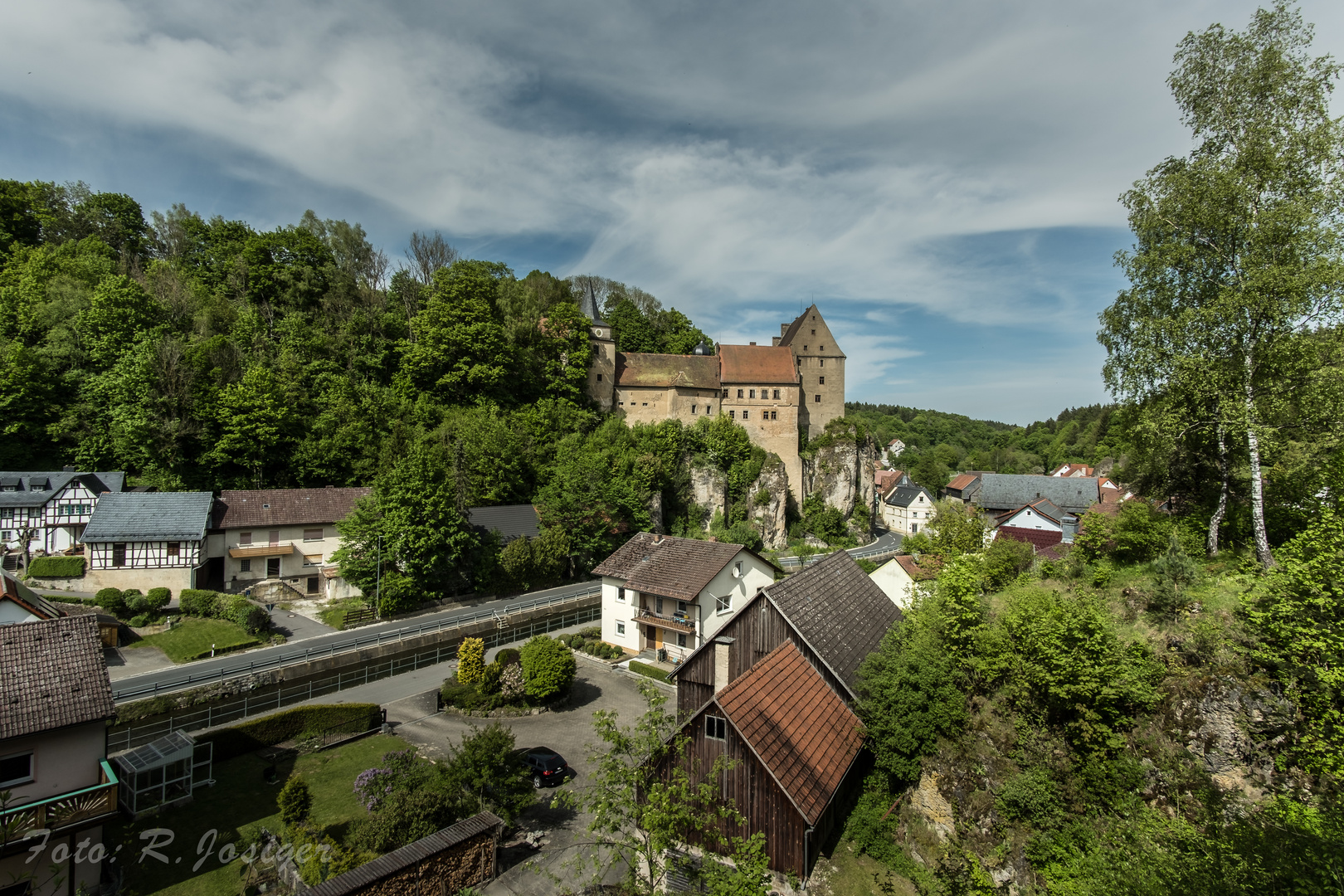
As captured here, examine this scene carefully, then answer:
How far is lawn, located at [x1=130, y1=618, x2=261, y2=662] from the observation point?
23656mm

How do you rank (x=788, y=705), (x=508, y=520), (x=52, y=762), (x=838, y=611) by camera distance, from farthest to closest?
(x=508, y=520) < (x=838, y=611) < (x=788, y=705) < (x=52, y=762)

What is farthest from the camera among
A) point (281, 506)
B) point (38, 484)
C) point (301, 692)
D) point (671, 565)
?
point (281, 506)

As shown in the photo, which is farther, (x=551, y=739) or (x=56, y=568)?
(x=56, y=568)

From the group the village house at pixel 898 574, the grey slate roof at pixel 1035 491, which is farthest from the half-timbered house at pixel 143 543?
the grey slate roof at pixel 1035 491

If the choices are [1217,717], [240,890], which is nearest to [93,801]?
[240,890]

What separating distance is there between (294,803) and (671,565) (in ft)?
51.8

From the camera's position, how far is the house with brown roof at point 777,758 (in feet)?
39.1

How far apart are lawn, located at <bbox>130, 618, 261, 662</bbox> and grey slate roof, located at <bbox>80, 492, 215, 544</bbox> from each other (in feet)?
16.5

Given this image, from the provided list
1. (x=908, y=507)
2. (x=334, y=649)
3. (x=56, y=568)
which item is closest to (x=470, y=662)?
(x=334, y=649)

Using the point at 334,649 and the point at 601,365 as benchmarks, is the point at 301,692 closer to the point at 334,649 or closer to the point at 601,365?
the point at 334,649

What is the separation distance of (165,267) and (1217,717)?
61.6m

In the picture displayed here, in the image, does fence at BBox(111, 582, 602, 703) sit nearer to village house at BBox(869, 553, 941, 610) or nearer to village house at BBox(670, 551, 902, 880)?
village house at BBox(670, 551, 902, 880)

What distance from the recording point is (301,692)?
22078 millimetres

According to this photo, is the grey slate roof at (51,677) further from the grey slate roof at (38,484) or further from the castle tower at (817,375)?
the castle tower at (817,375)
